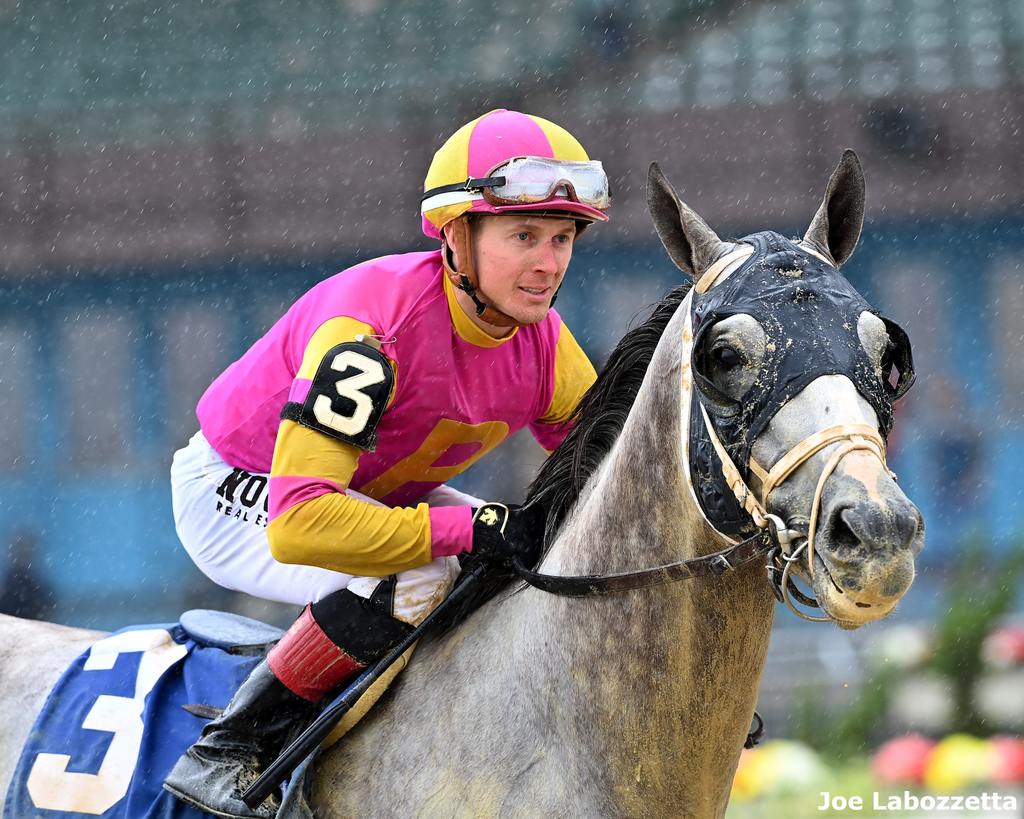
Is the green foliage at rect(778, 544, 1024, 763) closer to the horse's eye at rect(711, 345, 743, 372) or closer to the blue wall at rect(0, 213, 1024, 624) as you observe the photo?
the blue wall at rect(0, 213, 1024, 624)

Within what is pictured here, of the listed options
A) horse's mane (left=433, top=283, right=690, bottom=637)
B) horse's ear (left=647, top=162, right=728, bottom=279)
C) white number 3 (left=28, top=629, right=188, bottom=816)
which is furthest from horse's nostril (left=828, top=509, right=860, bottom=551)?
white number 3 (left=28, top=629, right=188, bottom=816)

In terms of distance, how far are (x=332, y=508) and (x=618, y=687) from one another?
25.4 inches

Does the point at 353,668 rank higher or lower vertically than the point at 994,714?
higher

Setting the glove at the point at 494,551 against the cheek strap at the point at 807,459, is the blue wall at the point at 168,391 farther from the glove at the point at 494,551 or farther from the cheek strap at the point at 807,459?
the cheek strap at the point at 807,459

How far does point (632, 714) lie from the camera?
8.20 feet

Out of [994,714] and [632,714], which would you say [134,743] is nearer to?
[632,714]

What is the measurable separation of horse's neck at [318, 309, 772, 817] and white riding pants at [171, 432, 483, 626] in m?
0.36

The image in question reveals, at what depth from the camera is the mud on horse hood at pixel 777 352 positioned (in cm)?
216

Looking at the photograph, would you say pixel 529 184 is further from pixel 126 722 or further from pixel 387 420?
pixel 126 722

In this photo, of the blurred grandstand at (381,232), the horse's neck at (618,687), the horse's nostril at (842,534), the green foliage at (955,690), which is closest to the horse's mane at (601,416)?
the horse's neck at (618,687)

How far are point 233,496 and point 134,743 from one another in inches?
23.3

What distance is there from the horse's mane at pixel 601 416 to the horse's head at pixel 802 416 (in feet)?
0.93

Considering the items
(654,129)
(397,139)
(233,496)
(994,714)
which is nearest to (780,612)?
(994,714)

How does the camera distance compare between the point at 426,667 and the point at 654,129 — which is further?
the point at 654,129
